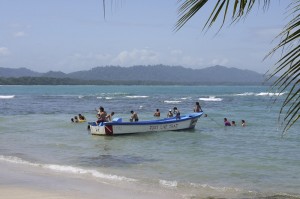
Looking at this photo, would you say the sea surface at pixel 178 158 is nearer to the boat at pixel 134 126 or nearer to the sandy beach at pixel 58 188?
the boat at pixel 134 126

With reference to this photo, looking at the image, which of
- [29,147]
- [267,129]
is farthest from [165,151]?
[267,129]

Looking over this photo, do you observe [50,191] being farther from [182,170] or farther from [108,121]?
[108,121]

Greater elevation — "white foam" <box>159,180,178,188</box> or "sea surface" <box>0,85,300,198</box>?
"white foam" <box>159,180,178,188</box>

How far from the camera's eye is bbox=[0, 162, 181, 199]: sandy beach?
322 inches

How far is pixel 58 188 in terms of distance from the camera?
29.2 ft

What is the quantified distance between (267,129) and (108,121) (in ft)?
31.3

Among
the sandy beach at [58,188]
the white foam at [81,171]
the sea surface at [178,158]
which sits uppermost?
the sandy beach at [58,188]

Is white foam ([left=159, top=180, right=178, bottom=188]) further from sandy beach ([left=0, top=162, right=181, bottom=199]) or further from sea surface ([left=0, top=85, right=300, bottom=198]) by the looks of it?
sandy beach ([left=0, top=162, right=181, bottom=199])

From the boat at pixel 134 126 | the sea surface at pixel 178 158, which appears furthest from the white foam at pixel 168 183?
the boat at pixel 134 126

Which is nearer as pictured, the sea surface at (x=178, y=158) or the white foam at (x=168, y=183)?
the white foam at (x=168, y=183)

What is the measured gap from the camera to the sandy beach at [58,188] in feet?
26.8

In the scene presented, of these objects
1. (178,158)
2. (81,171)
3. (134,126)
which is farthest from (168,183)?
(134,126)

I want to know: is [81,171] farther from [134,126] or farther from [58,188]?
[134,126]

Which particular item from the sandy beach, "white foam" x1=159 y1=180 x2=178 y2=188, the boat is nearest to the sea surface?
"white foam" x1=159 y1=180 x2=178 y2=188
